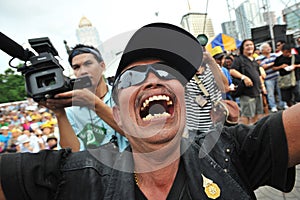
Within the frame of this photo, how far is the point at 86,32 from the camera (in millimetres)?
1258

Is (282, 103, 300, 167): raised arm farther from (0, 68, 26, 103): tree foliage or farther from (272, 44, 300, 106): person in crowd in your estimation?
(0, 68, 26, 103): tree foliage

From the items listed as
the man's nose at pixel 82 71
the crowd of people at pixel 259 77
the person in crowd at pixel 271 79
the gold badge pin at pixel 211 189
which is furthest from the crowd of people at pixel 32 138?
the person in crowd at pixel 271 79

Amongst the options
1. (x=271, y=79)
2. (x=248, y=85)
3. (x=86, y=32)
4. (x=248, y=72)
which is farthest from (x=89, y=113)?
(x=271, y=79)

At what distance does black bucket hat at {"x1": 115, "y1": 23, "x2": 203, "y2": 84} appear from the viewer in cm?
123

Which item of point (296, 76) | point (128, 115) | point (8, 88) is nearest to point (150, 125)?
point (128, 115)

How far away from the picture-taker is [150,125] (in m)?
1.18

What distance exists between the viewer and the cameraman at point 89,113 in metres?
1.78

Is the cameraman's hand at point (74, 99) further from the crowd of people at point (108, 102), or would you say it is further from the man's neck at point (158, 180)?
the man's neck at point (158, 180)

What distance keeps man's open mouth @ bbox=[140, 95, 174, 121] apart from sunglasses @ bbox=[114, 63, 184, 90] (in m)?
0.09

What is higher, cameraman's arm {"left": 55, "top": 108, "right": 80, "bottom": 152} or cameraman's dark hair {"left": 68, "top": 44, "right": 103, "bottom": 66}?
cameraman's dark hair {"left": 68, "top": 44, "right": 103, "bottom": 66}

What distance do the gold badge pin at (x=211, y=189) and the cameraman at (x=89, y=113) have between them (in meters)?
0.82

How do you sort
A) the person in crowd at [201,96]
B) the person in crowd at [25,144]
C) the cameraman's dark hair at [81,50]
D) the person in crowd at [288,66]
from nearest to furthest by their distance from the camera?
the cameraman's dark hair at [81,50] < the person in crowd at [201,96] < the person in crowd at [288,66] < the person in crowd at [25,144]

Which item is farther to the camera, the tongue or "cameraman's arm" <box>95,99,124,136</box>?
"cameraman's arm" <box>95,99,124,136</box>

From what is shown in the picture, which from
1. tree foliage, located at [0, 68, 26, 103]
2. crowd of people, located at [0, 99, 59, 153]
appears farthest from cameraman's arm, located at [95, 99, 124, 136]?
tree foliage, located at [0, 68, 26, 103]
